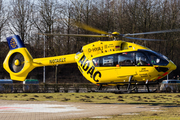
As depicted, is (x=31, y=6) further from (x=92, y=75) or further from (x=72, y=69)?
(x=92, y=75)

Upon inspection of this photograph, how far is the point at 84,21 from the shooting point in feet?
184

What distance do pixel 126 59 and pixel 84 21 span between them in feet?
125

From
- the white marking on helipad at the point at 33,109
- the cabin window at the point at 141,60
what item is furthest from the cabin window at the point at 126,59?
the white marking on helipad at the point at 33,109

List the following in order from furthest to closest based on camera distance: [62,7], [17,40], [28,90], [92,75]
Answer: [62,7] < [28,90] < [17,40] < [92,75]

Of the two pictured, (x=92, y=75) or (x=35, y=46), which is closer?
(x=92, y=75)

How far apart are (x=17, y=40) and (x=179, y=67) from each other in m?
43.5

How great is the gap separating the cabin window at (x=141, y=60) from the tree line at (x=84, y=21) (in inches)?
1421

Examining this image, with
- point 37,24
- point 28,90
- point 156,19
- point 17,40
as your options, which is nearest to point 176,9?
point 156,19

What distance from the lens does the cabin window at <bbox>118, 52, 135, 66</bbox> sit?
18719 millimetres

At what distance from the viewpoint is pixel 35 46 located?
58.3 metres

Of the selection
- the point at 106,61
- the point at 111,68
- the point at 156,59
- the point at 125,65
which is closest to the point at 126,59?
the point at 125,65

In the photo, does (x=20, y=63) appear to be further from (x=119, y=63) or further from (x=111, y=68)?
(x=119, y=63)

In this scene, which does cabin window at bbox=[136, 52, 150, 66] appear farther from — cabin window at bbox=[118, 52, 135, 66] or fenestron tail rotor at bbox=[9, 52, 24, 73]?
fenestron tail rotor at bbox=[9, 52, 24, 73]

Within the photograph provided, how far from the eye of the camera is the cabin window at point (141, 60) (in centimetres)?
1851
